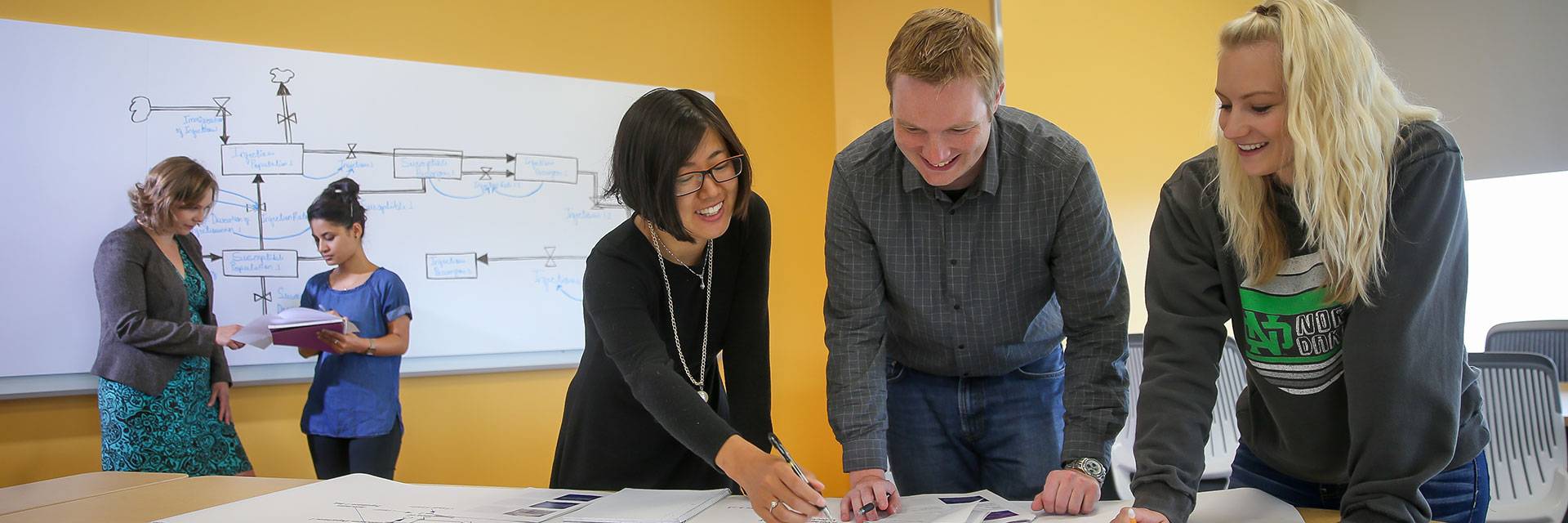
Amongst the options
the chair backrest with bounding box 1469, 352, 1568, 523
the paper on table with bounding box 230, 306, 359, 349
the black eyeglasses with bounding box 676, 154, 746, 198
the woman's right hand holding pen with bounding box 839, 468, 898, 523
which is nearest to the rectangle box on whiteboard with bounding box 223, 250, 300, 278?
the paper on table with bounding box 230, 306, 359, 349

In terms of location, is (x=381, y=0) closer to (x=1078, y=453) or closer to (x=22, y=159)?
(x=22, y=159)

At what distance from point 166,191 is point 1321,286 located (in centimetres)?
309

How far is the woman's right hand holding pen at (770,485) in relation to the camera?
1.26 metres

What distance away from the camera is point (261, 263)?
3.14 metres

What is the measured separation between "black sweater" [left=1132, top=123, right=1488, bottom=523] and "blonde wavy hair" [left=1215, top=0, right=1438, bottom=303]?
0.03 meters

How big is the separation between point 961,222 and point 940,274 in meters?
0.09

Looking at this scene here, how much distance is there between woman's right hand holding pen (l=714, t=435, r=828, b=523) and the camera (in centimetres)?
126

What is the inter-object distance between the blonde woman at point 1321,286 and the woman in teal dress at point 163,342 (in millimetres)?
2745

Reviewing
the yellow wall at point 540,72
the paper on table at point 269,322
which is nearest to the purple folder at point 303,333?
the paper on table at point 269,322

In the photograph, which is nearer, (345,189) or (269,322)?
(269,322)

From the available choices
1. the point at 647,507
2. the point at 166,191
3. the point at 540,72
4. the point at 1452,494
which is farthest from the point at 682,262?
the point at 540,72

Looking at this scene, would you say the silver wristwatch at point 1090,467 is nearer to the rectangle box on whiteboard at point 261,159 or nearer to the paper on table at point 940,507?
the paper on table at point 940,507

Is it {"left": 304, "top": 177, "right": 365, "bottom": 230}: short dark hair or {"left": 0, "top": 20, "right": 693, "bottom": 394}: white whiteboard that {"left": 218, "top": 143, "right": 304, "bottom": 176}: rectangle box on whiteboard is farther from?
{"left": 304, "top": 177, "right": 365, "bottom": 230}: short dark hair

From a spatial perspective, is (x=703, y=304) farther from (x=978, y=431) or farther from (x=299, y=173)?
(x=299, y=173)
